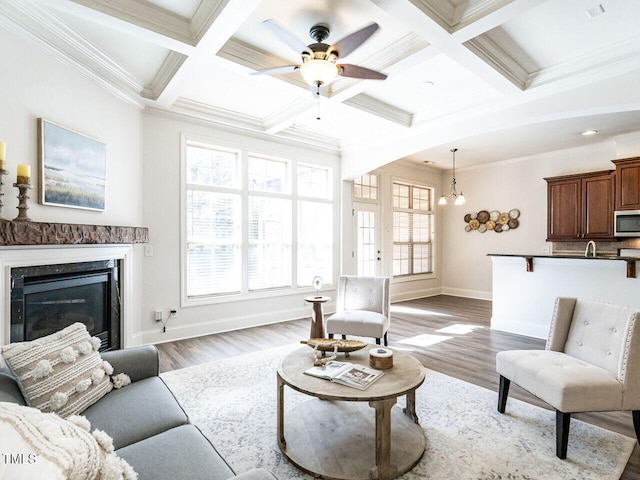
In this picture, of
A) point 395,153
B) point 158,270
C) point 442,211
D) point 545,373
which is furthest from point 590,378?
point 442,211

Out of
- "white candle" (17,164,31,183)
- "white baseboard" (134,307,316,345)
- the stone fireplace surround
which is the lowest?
"white baseboard" (134,307,316,345)

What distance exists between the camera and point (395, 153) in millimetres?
5172

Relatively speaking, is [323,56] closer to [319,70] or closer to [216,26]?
[319,70]

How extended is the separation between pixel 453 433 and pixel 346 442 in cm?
73

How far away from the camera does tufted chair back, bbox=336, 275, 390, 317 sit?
3943mm

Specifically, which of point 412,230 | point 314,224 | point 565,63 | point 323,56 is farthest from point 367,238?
point 323,56

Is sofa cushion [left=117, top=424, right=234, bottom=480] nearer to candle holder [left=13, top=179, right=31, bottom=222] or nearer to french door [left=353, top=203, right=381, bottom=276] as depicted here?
candle holder [left=13, top=179, right=31, bottom=222]

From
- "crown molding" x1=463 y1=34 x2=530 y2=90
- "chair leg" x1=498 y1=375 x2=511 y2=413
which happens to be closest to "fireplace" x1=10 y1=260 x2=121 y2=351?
"chair leg" x1=498 y1=375 x2=511 y2=413

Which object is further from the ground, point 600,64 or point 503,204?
point 600,64

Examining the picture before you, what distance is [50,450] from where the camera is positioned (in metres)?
0.81

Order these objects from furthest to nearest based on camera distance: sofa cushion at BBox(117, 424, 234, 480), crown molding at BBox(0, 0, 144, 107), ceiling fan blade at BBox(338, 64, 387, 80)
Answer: ceiling fan blade at BBox(338, 64, 387, 80) < crown molding at BBox(0, 0, 144, 107) < sofa cushion at BBox(117, 424, 234, 480)

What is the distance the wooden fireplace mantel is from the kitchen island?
4.90 meters

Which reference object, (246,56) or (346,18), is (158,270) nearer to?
(246,56)

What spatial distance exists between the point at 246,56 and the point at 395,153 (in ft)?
9.43
